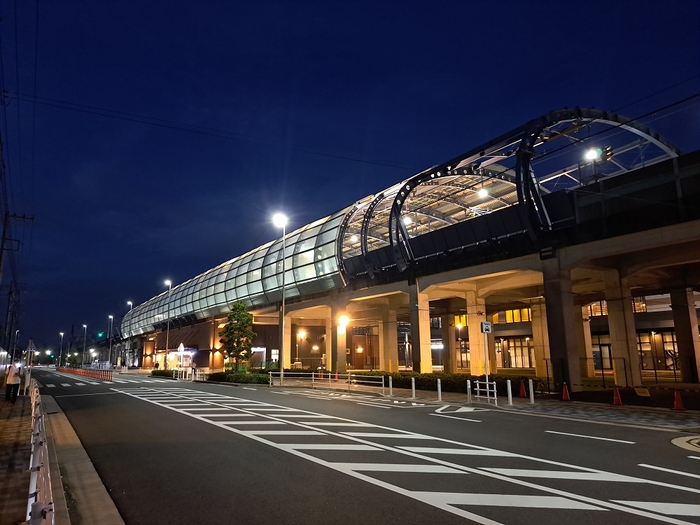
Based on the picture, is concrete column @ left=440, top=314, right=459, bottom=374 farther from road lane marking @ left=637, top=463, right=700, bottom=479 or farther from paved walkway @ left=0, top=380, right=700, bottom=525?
road lane marking @ left=637, top=463, right=700, bottom=479

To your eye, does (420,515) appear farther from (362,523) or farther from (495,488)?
(495,488)

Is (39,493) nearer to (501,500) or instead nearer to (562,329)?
(501,500)

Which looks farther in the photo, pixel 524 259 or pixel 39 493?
pixel 524 259

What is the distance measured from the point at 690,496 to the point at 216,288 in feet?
183

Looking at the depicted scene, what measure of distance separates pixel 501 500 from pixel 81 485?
624 cm

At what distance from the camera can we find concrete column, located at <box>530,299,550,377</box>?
37.7 metres

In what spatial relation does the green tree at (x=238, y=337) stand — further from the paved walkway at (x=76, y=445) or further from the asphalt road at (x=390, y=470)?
the asphalt road at (x=390, y=470)

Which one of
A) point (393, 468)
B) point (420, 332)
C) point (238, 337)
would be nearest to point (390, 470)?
point (393, 468)

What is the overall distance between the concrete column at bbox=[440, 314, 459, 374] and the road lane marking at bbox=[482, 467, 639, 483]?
36.8 meters

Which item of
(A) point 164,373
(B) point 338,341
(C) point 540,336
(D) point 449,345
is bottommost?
(A) point 164,373

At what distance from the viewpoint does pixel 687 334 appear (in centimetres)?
3025

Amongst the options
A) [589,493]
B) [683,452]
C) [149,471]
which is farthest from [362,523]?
[683,452]

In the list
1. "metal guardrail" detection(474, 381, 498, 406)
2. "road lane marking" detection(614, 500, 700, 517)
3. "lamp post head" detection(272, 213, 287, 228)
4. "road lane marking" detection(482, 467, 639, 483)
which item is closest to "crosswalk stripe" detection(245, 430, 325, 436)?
"road lane marking" detection(482, 467, 639, 483)

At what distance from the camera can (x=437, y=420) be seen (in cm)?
1382
